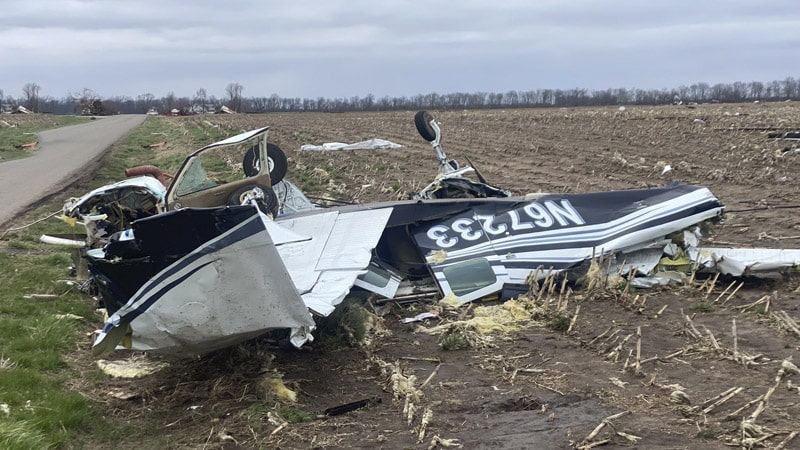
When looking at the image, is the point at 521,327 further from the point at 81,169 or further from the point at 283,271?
the point at 81,169

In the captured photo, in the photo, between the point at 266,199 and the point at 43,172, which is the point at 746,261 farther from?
the point at 43,172

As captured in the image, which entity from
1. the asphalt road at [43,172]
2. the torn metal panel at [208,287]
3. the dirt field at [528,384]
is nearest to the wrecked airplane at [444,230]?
the dirt field at [528,384]

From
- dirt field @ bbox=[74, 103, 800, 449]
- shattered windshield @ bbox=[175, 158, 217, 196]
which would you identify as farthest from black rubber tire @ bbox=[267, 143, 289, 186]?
dirt field @ bbox=[74, 103, 800, 449]

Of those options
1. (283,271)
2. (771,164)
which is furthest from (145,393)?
(771,164)

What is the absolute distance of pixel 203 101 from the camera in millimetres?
128875

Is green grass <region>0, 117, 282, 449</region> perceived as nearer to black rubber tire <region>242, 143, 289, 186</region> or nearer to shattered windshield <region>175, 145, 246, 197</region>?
shattered windshield <region>175, 145, 246, 197</region>

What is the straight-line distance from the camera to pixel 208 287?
471 centimetres

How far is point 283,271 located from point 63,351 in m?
2.84

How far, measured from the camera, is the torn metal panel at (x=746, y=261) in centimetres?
745

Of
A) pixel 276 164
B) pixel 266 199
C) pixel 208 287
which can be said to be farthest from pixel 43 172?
pixel 208 287

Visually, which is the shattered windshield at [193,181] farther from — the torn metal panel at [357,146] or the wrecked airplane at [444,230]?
the torn metal panel at [357,146]

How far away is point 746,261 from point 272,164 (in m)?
5.50

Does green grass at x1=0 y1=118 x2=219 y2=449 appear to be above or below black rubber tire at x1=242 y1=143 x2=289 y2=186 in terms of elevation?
below

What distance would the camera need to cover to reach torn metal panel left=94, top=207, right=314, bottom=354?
15.5ft
